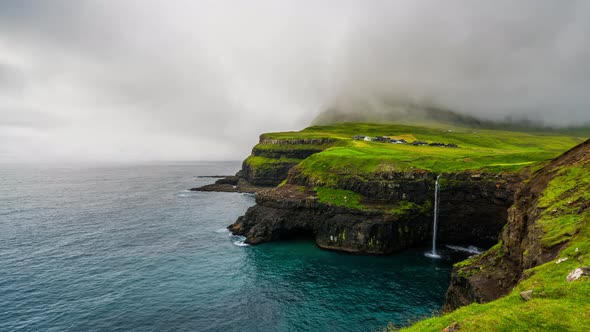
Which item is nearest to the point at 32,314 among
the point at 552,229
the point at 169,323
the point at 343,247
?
the point at 169,323

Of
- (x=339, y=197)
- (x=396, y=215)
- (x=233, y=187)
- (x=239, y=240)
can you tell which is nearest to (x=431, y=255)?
(x=396, y=215)

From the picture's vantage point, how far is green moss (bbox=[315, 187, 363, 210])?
7350cm

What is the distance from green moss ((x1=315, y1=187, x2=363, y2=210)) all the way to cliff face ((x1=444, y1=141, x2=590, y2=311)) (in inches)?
1449

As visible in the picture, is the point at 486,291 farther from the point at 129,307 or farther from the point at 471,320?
the point at 129,307

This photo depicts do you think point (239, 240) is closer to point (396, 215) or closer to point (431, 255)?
point (396, 215)

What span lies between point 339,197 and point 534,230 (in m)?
50.8

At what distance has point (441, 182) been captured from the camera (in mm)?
70812

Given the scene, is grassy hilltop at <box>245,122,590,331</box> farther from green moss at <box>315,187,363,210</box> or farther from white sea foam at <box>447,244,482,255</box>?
white sea foam at <box>447,244,482,255</box>

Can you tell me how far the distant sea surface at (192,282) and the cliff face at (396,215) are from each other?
14.5 feet

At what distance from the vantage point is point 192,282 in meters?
51.1

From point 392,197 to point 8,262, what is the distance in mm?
83341

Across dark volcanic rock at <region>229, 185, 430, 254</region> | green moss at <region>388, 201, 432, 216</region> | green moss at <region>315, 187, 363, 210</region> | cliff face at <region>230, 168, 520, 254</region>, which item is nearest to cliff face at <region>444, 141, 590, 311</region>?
cliff face at <region>230, 168, 520, 254</region>

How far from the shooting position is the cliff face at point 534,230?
24.6 metres

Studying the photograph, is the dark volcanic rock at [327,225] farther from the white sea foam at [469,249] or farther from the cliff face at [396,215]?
the white sea foam at [469,249]
